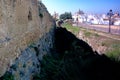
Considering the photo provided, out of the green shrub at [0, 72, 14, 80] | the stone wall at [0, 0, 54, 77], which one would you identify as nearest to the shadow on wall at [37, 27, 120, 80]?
the stone wall at [0, 0, 54, 77]

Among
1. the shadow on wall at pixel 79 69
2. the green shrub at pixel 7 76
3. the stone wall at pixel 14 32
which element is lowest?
the shadow on wall at pixel 79 69

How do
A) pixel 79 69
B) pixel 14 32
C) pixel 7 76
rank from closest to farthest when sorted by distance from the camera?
1. pixel 7 76
2. pixel 14 32
3. pixel 79 69

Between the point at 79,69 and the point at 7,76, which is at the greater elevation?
the point at 7,76

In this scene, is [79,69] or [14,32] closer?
[14,32]

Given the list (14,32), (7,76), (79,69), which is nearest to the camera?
(7,76)

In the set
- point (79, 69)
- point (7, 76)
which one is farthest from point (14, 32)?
point (79, 69)

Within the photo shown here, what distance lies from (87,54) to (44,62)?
4.32 meters

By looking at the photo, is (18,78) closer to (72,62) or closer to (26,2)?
(26,2)

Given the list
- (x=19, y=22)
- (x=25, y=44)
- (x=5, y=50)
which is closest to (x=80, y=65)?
(x=25, y=44)

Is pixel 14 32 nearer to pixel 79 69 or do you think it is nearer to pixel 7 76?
pixel 7 76

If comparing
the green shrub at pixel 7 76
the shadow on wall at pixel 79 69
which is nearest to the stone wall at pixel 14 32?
the green shrub at pixel 7 76

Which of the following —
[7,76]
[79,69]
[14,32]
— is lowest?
[79,69]

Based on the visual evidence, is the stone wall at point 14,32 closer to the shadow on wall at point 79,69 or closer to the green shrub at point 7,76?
the green shrub at point 7,76

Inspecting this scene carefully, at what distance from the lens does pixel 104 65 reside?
1251cm
